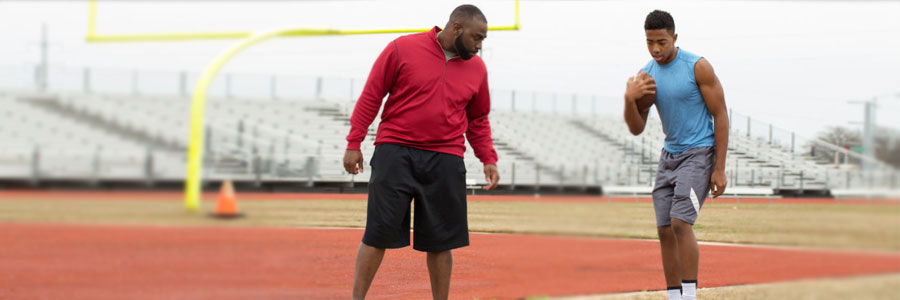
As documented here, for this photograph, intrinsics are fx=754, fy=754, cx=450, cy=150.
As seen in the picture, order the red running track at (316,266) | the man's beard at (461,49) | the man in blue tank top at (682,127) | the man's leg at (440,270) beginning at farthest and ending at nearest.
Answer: the red running track at (316,266), the man in blue tank top at (682,127), the man's leg at (440,270), the man's beard at (461,49)

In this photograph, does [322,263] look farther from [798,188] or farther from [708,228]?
[798,188]

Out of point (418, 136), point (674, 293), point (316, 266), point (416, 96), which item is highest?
point (416, 96)

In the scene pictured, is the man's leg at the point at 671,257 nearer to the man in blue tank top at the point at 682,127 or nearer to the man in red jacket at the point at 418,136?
the man in blue tank top at the point at 682,127

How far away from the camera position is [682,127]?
11.5 feet

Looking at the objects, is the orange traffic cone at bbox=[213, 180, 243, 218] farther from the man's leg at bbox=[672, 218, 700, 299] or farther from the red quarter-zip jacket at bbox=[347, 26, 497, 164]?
the man's leg at bbox=[672, 218, 700, 299]

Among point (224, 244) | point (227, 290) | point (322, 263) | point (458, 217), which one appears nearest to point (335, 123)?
point (224, 244)

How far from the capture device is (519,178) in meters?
19.8

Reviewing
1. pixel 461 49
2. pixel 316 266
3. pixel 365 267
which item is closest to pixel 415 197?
pixel 365 267

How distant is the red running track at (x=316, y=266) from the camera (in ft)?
15.1

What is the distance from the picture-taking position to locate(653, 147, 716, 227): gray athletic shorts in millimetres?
3426

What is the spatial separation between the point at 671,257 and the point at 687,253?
0.43 feet

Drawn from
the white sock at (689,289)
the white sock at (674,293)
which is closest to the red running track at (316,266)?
the white sock at (674,293)

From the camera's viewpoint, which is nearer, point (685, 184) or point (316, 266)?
point (685, 184)

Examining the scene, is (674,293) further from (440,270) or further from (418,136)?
(418,136)
